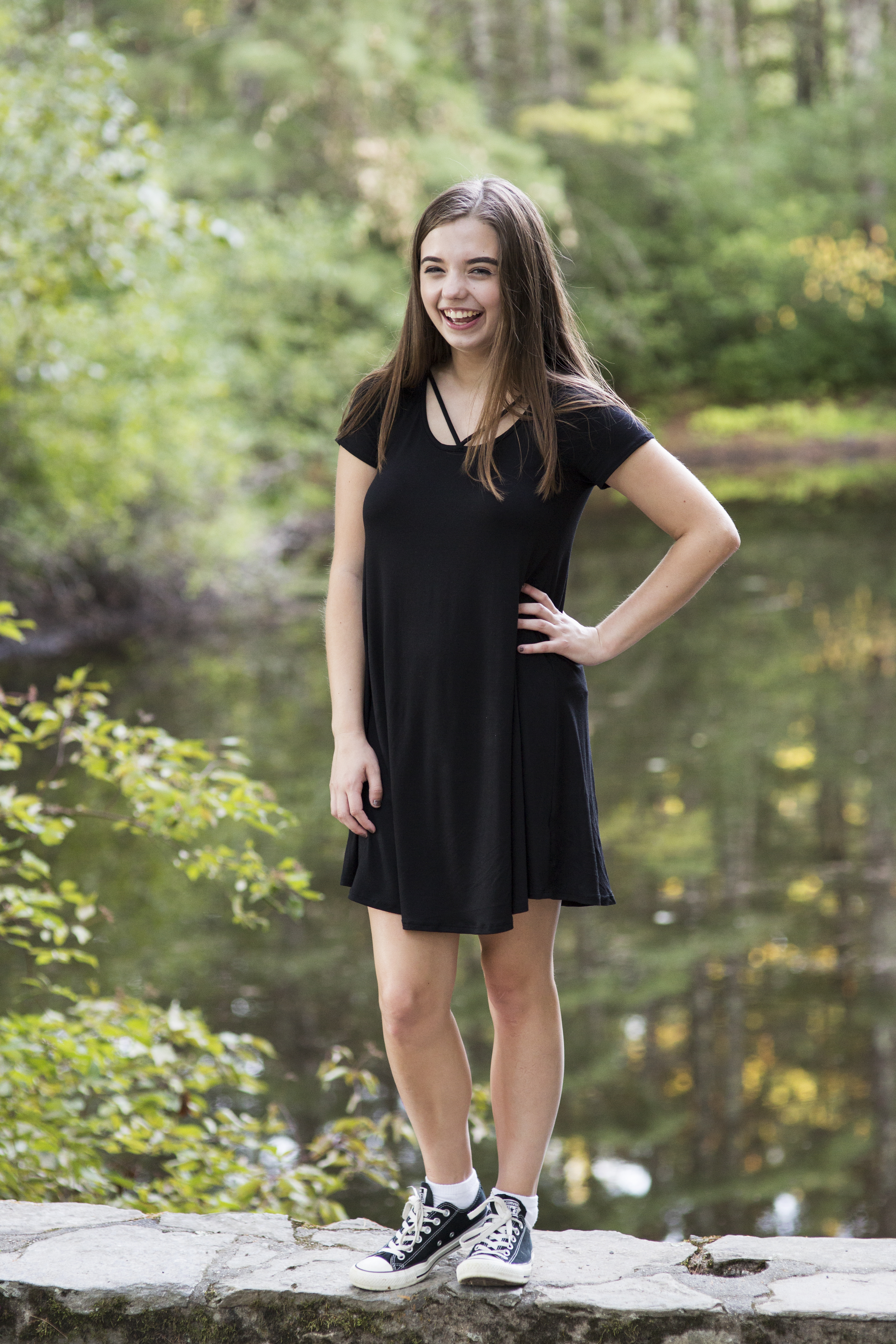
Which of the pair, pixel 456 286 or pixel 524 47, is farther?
pixel 524 47

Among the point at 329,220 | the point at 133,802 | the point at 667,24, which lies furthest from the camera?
the point at 667,24

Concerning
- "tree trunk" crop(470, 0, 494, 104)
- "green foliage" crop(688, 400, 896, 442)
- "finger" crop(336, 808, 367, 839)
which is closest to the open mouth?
"finger" crop(336, 808, 367, 839)

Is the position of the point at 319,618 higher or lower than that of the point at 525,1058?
higher

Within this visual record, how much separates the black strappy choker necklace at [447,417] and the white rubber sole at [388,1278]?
1237mm

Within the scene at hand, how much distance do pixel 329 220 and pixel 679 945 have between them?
589 inches

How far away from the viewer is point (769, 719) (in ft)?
26.2

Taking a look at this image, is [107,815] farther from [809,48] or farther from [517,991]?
[809,48]

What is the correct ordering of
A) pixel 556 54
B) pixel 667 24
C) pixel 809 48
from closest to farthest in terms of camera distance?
pixel 556 54 → pixel 667 24 → pixel 809 48

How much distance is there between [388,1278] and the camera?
6.72 ft

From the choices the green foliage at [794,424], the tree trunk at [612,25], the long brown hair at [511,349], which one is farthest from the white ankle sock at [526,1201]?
the tree trunk at [612,25]

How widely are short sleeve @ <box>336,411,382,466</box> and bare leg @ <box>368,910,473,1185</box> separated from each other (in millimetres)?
693

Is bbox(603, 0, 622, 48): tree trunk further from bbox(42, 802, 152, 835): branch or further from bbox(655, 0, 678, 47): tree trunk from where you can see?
bbox(42, 802, 152, 835): branch

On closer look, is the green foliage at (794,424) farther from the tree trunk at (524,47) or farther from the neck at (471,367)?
the neck at (471,367)

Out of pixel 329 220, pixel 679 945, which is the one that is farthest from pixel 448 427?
pixel 329 220
